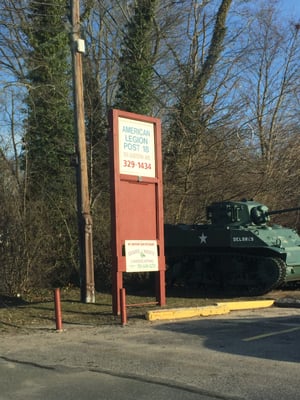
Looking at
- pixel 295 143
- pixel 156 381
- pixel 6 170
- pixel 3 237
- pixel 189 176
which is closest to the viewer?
pixel 156 381

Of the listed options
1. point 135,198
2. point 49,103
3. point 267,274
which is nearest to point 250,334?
point 135,198

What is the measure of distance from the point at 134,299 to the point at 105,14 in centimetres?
1247

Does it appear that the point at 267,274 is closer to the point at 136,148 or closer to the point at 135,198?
the point at 135,198

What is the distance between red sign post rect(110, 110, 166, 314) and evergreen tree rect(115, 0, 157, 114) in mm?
7467

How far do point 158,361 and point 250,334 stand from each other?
7.37 ft

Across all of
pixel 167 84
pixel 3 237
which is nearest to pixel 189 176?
pixel 167 84

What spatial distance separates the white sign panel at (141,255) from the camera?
12.1 m

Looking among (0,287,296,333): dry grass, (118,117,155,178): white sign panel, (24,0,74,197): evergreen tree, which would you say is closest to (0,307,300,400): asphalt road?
(0,287,296,333): dry grass

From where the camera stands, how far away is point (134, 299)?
1423cm

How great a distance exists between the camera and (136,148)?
12602 mm

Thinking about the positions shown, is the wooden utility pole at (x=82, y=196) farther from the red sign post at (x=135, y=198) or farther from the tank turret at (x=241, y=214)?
the tank turret at (x=241, y=214)

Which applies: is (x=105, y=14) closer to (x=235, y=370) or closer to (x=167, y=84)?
(x=167, y=84)

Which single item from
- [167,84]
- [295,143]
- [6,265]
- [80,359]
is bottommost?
[80,359]

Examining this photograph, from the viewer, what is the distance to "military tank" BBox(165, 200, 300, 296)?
15.6m
